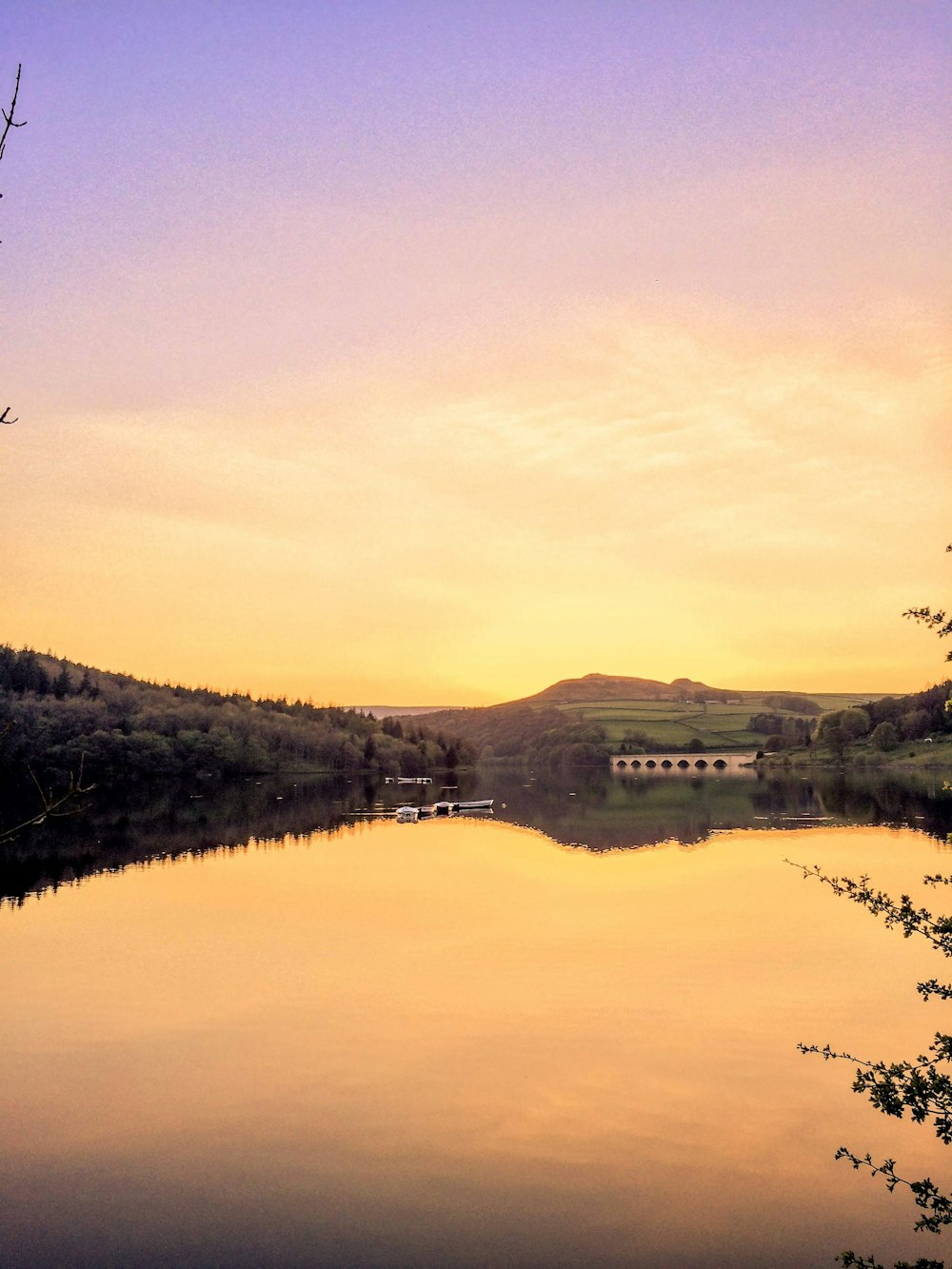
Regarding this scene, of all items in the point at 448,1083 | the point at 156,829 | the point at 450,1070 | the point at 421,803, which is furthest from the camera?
the point at 421,803

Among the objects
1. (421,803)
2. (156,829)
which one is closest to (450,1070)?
(156,829)

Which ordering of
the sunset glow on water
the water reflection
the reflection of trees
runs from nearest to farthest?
the sunset glow on water → the reflection of trees → the water reflection

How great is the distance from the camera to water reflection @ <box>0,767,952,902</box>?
72.0 metres

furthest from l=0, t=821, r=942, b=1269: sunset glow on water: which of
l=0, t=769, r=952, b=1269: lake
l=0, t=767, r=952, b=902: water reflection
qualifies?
l=0, t=767, r=952, b=902: water reflection

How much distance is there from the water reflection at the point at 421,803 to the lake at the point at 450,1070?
40.3 ft

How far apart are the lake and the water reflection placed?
12.3m

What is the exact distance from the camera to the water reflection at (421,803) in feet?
236

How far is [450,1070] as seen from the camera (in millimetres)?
24484

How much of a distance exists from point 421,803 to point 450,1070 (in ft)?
341

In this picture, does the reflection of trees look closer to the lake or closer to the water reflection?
the water reflection

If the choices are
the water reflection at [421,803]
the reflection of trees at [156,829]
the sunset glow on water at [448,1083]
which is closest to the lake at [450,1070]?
the sunset glow on water at [448,1083]

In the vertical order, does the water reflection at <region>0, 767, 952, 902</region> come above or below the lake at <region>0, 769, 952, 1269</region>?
above

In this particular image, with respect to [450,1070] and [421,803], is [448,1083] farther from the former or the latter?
[421,803]

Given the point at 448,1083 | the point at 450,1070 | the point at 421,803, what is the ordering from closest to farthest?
the point at 448,1083
the point at 450,1070
the point at 421,803
